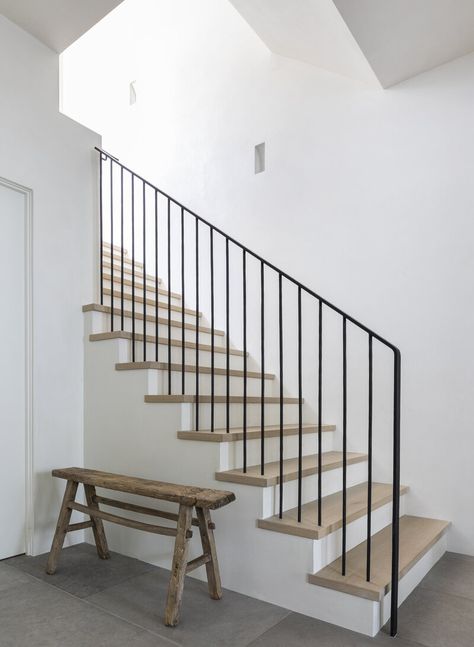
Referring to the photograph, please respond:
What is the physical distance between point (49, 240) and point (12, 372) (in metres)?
0.84

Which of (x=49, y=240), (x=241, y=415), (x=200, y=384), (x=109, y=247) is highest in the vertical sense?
(x=109, y=247)

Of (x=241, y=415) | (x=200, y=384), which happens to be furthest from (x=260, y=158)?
(x=241, y=415)

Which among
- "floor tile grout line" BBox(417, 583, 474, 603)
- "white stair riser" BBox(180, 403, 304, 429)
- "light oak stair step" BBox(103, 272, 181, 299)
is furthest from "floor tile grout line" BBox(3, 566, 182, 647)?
"light oak stair step" BBox(103, 272, 181, 299)

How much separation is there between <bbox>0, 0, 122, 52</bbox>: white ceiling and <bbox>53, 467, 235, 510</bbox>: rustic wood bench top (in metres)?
2.65

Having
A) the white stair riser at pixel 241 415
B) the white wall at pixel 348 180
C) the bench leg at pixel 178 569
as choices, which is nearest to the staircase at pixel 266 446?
the white stair riser at pixel 241 415

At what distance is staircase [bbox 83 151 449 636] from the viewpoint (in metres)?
2.24

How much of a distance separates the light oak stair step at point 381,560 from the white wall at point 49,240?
1.73 meters

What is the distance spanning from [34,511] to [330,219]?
2700mm

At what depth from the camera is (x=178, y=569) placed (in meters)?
2.19

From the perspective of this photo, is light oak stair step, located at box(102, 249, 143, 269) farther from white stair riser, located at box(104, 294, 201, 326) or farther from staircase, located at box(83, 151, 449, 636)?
white stair riser, located at box(104, 294, 201, 326)

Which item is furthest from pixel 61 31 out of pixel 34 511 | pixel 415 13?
pixel 34 511

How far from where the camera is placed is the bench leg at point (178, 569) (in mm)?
2133

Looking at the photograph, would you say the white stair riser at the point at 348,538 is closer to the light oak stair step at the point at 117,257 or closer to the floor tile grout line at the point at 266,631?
the floor tile grout line at the point at 266,631

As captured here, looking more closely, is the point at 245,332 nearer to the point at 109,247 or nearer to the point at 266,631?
the point at 266,631
